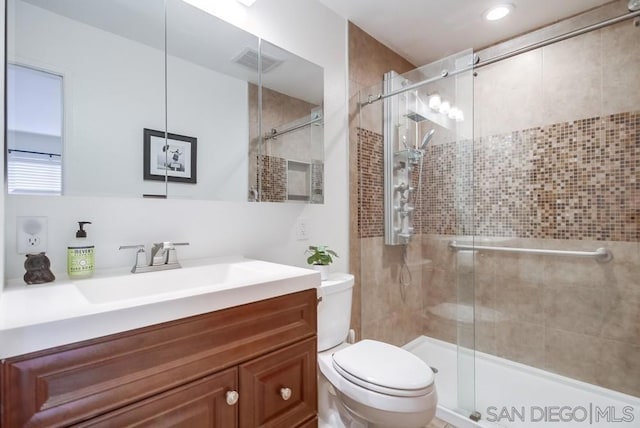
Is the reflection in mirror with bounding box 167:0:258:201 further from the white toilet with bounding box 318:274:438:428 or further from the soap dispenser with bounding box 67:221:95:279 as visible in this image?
the white toilet with bounding box 318:274:438:428

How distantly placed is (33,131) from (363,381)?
140 cm

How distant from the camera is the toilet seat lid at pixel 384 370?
1.13 m

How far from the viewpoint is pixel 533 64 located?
6.69ft

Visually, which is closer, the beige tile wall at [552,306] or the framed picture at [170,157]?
the framed picture at [170,157]

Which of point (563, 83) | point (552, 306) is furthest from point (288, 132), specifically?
point (552, 306)

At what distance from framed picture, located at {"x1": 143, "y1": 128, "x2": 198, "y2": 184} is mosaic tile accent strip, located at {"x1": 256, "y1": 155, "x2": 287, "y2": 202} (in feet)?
1.02

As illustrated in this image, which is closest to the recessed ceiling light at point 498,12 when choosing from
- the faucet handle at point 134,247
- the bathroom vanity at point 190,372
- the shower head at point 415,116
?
the shower head at point 415,116

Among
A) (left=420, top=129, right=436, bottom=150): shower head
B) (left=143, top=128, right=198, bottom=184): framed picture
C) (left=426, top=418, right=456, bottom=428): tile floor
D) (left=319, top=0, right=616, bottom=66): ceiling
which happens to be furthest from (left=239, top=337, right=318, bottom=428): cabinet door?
(left=319, top=0, right=616, bottom=66): ceiling

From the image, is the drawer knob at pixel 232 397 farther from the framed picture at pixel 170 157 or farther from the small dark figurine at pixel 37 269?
the framed picture at pixel 170 157

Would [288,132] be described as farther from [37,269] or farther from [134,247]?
[37,269]

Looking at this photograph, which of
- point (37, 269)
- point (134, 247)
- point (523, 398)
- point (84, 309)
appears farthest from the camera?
point (523, 398)

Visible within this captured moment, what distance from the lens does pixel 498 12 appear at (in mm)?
1877

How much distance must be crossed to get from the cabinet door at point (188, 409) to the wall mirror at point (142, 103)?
2.27ft

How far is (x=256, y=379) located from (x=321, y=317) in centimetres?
58
